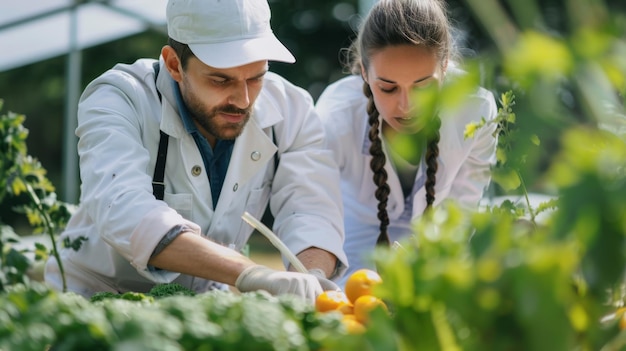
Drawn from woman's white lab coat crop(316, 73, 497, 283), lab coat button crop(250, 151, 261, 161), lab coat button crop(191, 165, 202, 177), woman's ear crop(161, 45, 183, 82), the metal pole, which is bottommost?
the metal pole

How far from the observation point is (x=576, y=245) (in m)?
0.89

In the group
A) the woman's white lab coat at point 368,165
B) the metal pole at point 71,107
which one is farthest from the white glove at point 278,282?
the metal pole at point 71,107

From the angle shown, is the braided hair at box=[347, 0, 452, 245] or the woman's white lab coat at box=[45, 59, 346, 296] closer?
the woman's white lab coat at box=[45, 59, 346, 296]

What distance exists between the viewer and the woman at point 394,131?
93.3 inches

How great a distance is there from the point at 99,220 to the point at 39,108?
1268cm

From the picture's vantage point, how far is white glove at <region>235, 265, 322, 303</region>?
1.69 meters

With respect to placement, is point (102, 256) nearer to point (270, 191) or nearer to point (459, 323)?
point (270, 191)

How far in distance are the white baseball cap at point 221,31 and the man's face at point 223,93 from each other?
4 centimetres

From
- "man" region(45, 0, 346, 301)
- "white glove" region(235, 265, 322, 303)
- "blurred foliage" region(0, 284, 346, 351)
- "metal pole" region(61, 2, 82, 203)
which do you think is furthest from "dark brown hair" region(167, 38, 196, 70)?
"metal pole" region(61, 2, 82, 203)

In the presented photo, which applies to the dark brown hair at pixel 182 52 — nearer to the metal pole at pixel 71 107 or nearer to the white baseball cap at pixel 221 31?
the white baseball cap at pixel 221 31

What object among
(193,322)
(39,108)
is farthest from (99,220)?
(39,108)

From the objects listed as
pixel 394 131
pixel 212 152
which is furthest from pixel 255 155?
pixel 394 131

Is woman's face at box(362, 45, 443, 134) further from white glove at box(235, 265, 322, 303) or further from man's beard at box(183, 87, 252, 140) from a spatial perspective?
white glove at box(235, 265, 322, 303)

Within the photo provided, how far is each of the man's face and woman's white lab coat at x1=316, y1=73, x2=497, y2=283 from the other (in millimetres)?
461
